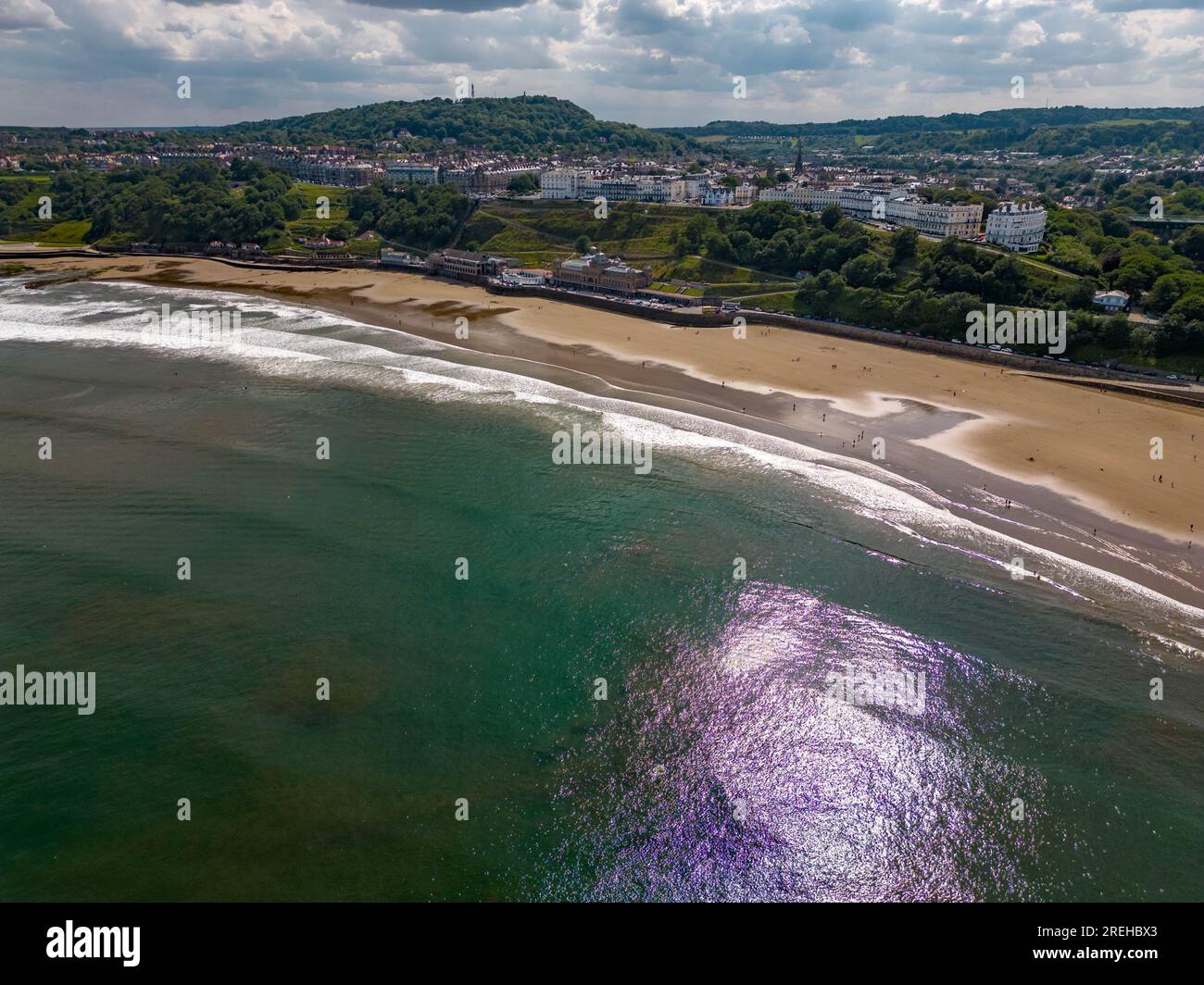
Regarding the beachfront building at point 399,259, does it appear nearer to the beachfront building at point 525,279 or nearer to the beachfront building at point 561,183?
the beachfront building at point 525,279

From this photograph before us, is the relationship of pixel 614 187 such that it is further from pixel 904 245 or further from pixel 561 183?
pixel 904 245

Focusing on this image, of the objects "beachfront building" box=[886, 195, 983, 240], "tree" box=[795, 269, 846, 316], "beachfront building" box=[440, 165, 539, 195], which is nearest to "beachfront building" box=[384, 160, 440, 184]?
"beachfront building" box=[440, 165, 539, 195]

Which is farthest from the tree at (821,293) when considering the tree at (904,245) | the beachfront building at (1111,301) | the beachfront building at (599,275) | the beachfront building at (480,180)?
the beachfront building at (480,180)

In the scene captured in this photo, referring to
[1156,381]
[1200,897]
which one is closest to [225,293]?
[1156,381]

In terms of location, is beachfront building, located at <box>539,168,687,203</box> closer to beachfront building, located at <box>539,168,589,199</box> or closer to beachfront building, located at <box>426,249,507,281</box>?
beachfront building, located at <box>539,168,589,199</box>

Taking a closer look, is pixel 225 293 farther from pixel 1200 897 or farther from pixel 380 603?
pixel 1200 897
